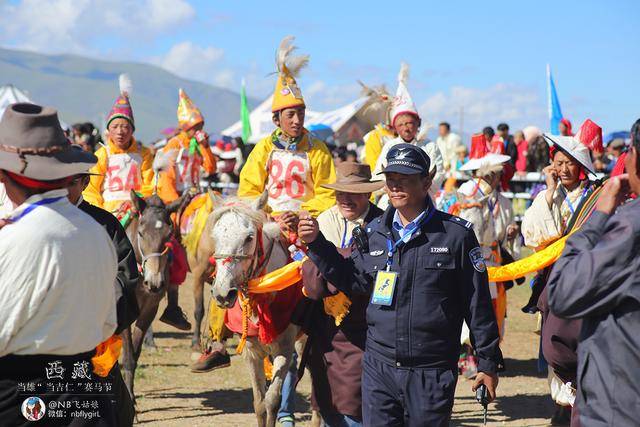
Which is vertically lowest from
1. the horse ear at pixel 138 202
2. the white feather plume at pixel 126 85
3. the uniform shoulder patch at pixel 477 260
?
the uniform shoulder patch at pixel 477 260

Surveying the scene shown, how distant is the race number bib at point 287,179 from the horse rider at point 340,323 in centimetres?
155

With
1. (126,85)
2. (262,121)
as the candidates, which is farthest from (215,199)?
(262,121)

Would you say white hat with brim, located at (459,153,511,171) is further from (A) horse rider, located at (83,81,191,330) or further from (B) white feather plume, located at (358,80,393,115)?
(A) horse rider, located at (83,81,191,330)

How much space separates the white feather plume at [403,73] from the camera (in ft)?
37.7

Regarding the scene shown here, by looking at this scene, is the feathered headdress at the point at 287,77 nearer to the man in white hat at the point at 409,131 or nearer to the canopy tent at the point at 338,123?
the man in white hat at the point at 409,131

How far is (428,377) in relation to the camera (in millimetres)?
4844

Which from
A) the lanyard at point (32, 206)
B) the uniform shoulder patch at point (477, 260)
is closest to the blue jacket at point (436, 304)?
the uniform shoulder patch at point (477, 260)

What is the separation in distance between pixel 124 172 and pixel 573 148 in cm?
547

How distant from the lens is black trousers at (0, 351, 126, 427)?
3713mm

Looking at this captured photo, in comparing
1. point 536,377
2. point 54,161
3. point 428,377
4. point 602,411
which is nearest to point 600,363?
point 602,411

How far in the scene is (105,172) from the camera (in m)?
10.5

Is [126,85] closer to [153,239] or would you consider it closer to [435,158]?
[153,239]

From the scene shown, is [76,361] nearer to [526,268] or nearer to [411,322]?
[411,322]

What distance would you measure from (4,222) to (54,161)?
338 mm
